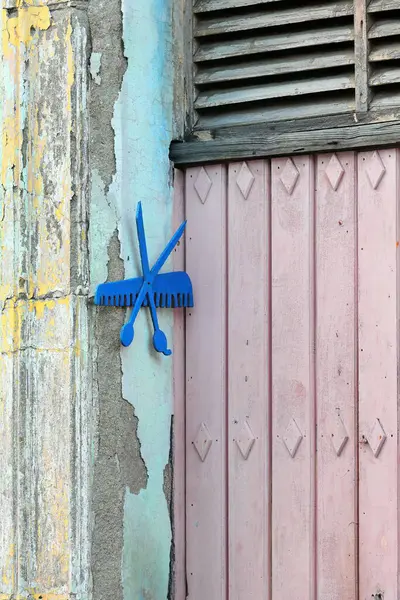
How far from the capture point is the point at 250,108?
12.3 ft

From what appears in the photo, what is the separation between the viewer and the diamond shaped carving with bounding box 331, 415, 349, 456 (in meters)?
3.45

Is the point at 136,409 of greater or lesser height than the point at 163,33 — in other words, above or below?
below

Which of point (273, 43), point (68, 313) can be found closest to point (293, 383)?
point (68, 313)

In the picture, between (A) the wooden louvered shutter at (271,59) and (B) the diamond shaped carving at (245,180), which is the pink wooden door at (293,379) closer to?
(B) the diamond shaped carving at (245,180)

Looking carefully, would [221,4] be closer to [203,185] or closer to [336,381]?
[203,185]

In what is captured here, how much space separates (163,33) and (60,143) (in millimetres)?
562

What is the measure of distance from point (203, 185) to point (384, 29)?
2.59ft

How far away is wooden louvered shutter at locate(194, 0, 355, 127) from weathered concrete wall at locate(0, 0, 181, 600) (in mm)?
290

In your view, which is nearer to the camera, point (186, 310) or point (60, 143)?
point (60, 143)

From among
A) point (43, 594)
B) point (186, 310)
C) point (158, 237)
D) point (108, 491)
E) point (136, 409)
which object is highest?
point (158, 237)

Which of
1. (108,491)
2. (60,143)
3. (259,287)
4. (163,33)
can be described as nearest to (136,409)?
(108,491)

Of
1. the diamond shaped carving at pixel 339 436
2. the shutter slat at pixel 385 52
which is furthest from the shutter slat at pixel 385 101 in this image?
the diamond shaped carving at pixel 339 436

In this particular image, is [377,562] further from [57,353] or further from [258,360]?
[57,353]

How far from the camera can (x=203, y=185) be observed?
3773 millimetres
